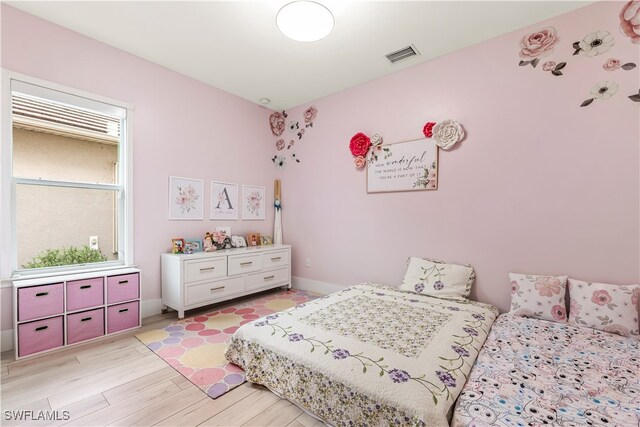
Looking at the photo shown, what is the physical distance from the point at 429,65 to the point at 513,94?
87cm

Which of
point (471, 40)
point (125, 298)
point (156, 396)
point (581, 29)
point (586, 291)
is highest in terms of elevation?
point (471, 40)

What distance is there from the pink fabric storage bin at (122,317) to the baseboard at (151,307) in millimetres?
306

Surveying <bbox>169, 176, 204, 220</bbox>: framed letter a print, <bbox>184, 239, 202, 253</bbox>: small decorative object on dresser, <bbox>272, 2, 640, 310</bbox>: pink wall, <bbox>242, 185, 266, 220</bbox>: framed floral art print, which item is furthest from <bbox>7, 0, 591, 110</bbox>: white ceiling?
<bbox>184, 239, 202, 253</bbox>: small decorative object on dresser

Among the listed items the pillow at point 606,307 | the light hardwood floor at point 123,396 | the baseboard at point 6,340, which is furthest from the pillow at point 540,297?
the baseboard at point 6,340

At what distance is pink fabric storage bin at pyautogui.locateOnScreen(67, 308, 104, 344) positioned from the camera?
2262mm

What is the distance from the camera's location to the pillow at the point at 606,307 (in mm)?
1803

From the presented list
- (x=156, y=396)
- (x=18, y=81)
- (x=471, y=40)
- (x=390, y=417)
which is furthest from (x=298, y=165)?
(x=390, y=417)

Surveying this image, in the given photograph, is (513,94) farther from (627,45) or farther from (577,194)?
(577,194)

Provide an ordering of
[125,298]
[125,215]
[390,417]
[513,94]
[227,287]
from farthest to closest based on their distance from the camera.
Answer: [227,287] < [125,215] < [125,298] < [513,94] < [390,417]

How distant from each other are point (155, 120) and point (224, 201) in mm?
1187

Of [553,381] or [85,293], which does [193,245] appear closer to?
[85,293]

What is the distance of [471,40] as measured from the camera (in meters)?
2.54

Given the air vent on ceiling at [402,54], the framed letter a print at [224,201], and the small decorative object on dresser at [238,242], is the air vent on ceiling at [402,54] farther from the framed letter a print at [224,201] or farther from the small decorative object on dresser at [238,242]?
the small decorative object on dresser at [238,242]

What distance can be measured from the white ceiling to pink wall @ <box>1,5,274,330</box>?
151 millimetres
